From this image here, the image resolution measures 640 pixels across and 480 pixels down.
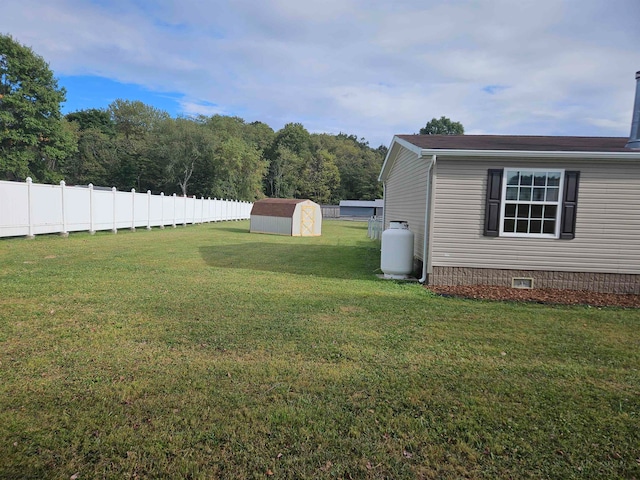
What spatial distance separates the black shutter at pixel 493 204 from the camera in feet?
26.0

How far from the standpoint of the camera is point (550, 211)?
7.94m

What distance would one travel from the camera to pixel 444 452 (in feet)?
8.43

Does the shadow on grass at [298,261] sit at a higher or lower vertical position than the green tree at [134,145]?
lower

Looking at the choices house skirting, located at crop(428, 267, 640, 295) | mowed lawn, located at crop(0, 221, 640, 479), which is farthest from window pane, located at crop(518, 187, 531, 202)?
mowed lawn, located at crop(0, 221, 640, 479)

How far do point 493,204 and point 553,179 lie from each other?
4.20ft

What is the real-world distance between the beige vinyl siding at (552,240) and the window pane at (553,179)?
0.52ft

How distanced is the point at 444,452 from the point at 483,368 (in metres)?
1.60

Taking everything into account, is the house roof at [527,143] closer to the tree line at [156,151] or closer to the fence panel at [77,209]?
the fence panel at [77,209]

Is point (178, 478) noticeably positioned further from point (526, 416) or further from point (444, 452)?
point (526, 416)

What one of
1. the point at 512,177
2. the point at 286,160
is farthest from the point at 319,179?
the point at 512,177

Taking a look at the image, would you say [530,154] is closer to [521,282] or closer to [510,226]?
[510,226]

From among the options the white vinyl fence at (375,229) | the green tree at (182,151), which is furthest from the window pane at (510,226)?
the green tree at (182,151)

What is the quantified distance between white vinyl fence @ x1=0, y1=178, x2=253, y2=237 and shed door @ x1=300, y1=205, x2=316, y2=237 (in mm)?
8521

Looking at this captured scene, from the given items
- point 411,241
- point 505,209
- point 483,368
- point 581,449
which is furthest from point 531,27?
point 581,449
